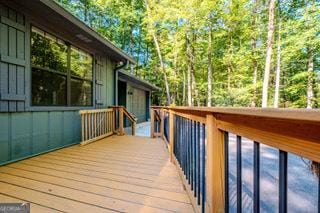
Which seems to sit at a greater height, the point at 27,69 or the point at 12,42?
the point at 12,42

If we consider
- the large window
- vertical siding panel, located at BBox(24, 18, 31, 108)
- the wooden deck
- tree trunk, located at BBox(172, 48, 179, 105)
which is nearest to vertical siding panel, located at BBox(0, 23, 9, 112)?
vertical siding panel, located at BBox(24, 18, 31, 108)

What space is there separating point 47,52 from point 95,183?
2.96 meters

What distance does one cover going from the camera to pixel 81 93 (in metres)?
5.65

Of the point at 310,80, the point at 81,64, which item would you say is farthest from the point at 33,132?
the point at 310,80

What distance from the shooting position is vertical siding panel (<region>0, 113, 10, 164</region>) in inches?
132

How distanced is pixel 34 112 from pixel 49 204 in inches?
93.7

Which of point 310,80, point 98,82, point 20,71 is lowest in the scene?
point 20,71

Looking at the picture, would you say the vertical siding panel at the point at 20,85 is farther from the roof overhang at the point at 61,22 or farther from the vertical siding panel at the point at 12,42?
the roof overhang at the point at 61,22

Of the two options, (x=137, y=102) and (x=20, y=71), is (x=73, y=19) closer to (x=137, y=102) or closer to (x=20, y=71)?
(x=20, y=71)

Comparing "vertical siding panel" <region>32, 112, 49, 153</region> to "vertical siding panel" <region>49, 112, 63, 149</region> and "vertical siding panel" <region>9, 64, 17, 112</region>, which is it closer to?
"vertical siding panel" <region>49, 112, 63, 149</region>

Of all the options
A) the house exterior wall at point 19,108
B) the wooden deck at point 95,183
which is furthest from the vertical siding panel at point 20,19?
the wooden deck at point 95,183

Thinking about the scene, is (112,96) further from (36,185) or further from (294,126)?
(294,126)

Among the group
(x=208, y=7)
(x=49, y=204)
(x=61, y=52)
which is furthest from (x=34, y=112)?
(x=208, y=7)

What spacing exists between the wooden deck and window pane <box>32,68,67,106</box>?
1.05 m
